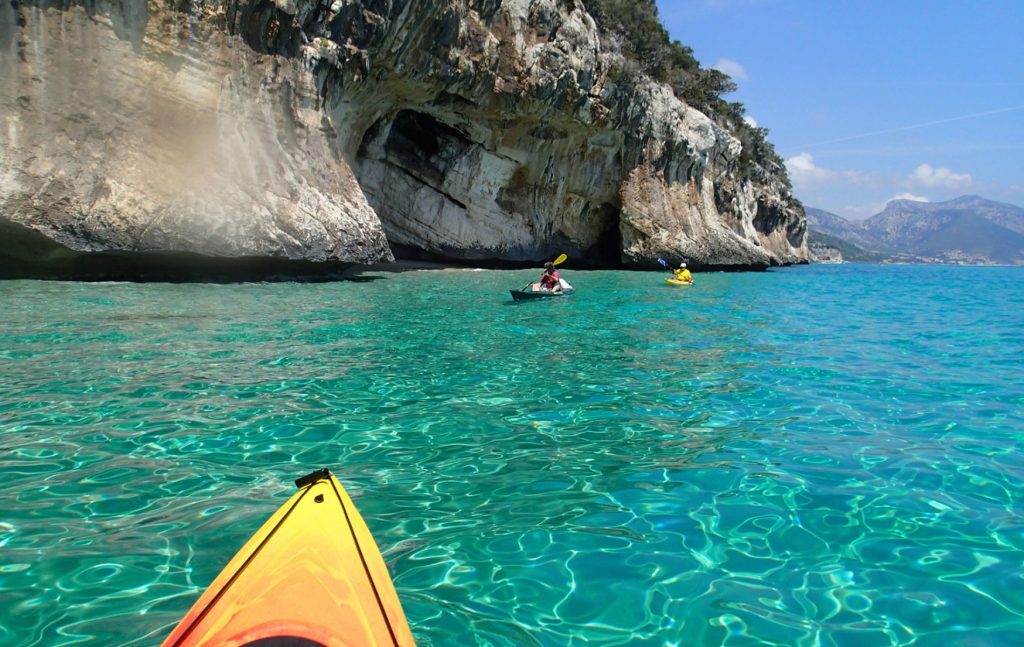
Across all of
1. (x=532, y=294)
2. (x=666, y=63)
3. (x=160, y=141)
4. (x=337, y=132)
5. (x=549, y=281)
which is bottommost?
(x=532, y=294)

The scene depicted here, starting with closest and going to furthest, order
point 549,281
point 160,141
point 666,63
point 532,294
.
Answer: point 160,141, point 532,294, point 549,281, point 666,63

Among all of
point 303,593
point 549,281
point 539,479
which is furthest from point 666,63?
point 303,593

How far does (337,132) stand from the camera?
2002 cm

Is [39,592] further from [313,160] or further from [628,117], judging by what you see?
[628,117]

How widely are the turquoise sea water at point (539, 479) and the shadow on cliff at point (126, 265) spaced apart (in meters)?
6.04

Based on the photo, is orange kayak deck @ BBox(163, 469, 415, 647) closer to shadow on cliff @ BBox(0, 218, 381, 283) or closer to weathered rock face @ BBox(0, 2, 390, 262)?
weathered rock face @ BBox(0, 2, 390, 262)

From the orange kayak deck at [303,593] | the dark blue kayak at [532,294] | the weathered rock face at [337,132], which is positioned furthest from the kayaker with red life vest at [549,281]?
the orange kayak deck at [303,593]

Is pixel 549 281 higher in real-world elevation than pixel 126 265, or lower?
higher

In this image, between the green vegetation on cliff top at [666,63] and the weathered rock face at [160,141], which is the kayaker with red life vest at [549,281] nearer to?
the weathered rock face at [160,141]

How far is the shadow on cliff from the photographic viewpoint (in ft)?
45.5

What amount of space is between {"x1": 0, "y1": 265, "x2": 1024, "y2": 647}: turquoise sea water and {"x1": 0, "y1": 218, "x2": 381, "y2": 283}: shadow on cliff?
6035 millimetres

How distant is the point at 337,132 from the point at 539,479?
18100mm

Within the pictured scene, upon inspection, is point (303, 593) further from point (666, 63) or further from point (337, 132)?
point (666, 63)

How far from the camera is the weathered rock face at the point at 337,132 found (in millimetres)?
13633
